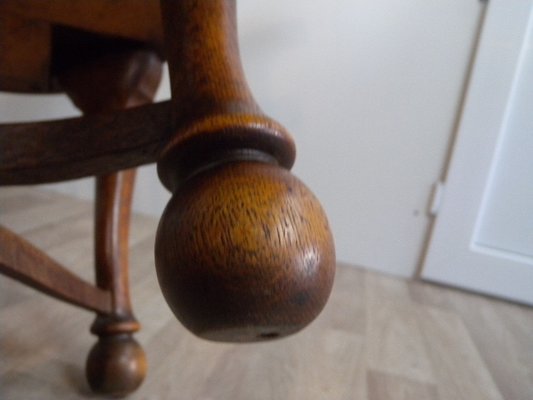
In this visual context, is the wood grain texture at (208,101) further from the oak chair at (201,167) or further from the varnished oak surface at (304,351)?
the varnished oak surface at (304,351)

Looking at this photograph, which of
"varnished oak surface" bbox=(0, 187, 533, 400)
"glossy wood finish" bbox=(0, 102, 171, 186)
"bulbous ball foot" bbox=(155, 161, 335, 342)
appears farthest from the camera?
"varnished oak surface" bbox=(0, 187, 533, 400)

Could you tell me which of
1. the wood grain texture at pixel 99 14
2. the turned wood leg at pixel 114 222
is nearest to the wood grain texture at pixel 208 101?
the wood grain texture at pixel 99 14

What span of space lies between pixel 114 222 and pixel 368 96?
2.84ft

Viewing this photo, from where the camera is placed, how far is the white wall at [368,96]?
1140 millimetres

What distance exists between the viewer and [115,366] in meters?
0.50

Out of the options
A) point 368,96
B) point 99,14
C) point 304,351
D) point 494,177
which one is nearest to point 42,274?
point 99,14

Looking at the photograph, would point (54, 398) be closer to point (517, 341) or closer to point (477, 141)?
point (517, 341)

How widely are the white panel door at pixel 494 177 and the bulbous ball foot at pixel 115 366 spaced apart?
0.93 metres

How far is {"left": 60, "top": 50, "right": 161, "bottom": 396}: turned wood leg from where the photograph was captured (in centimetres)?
46

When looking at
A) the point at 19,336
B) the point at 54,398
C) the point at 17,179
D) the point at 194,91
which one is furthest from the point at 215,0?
the point at 19,336

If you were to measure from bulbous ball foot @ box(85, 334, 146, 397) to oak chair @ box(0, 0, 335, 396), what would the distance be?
0.48 ft

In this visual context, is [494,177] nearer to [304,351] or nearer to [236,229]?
[304,351]

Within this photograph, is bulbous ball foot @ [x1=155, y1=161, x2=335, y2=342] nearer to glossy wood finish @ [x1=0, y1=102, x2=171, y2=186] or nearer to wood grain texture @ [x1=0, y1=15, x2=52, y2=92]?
glossy wood finish @ [x1=0, y1=102, x2=171, y2=186]

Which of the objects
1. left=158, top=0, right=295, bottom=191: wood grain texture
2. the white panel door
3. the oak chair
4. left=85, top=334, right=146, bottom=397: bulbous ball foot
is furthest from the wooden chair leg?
the white panel door
